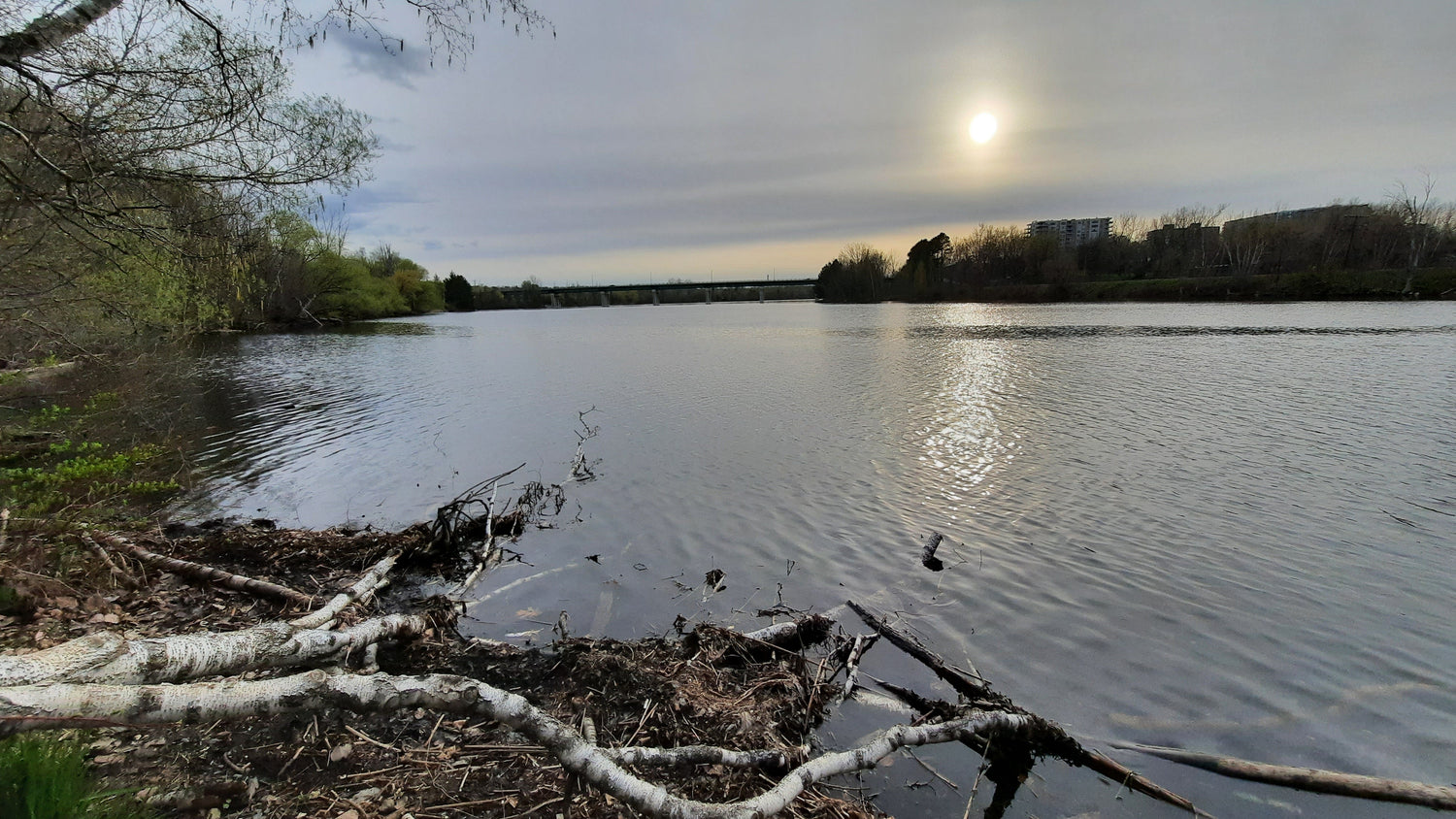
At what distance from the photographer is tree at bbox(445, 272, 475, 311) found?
136250mm

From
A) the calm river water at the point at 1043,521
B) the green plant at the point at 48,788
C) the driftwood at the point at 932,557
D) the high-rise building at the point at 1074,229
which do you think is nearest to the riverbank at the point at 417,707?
the green plant at the point at 48,788

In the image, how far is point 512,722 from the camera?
3.49 m

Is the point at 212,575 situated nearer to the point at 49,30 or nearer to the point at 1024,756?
the point at 49,30

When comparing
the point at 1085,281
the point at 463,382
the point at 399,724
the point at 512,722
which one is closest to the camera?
the point at 512,722

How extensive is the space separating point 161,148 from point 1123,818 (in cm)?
1063

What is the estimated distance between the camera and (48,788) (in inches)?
100

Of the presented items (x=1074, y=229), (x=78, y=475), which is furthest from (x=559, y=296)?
(x=78, y=475)

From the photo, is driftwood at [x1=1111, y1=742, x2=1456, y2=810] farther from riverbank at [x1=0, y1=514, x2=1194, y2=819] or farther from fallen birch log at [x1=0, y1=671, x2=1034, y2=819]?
fallen birch log at [x1=0, y1=671, x2=1034, y2=819]

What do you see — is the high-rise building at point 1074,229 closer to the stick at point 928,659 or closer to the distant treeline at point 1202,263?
the distant treeline at point 1202,263

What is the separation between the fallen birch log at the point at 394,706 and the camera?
2494 mm

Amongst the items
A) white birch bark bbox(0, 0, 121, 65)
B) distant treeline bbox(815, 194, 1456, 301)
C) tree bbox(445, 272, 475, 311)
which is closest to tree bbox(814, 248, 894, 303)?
distant treeline bbox(815, 194, 1456, 301)

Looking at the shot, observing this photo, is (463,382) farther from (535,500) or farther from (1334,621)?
(1334,621)

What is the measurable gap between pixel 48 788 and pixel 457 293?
492ft

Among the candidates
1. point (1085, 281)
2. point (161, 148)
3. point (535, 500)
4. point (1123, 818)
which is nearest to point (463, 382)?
point (535, 500)
